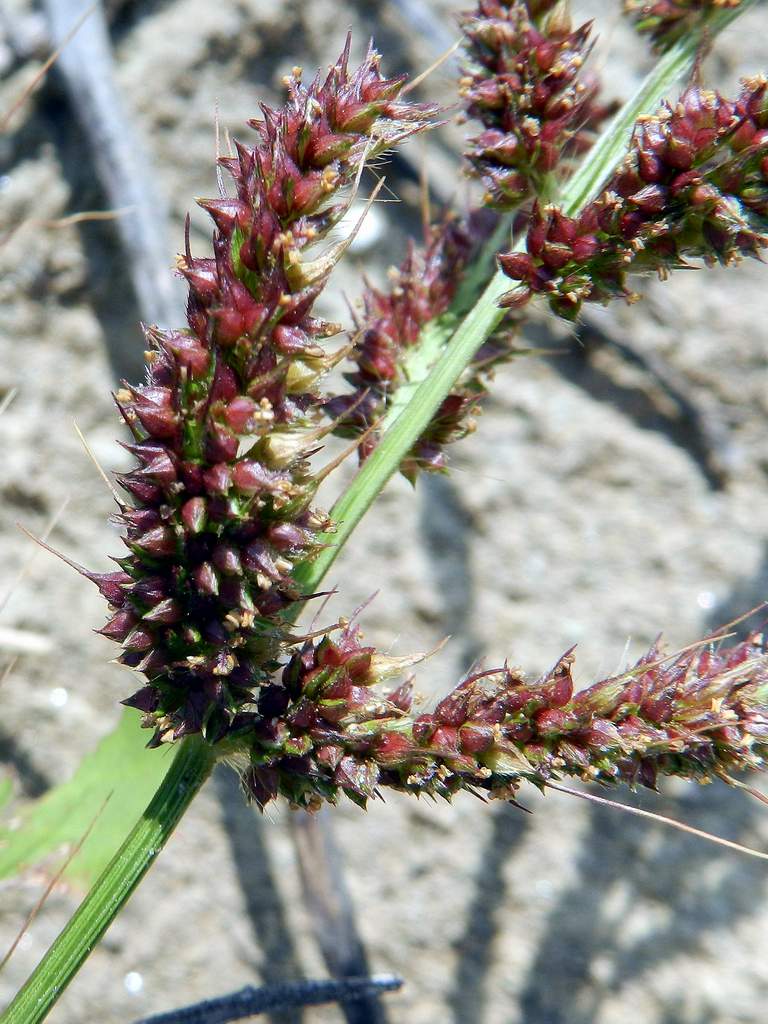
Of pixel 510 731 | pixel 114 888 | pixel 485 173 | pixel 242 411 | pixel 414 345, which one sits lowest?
pixel 114 888

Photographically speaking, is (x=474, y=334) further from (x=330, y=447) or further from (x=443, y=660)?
(x=443, y=660)

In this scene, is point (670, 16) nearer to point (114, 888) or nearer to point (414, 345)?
point (414, 345)

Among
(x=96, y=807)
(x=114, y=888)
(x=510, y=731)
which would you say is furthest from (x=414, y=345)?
(x=96, y=807)

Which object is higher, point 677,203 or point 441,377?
point 677,203

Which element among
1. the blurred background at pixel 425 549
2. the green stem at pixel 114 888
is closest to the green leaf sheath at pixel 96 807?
the green stem at pixel 114 888

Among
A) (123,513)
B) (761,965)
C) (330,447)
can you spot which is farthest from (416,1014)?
(123,513)

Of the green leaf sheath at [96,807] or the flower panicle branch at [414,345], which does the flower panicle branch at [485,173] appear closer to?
the flower panicle branch at [414,345]
